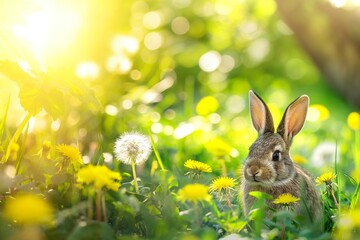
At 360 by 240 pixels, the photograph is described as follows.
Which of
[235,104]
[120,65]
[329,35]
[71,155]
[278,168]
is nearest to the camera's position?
[71,155]

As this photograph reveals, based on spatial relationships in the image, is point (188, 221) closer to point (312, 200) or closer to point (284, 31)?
point (312, 200)

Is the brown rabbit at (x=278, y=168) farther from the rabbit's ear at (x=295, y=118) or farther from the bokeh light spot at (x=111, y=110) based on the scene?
the bokeh light spot at (x=111, y=110)

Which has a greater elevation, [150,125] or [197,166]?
[150,125]

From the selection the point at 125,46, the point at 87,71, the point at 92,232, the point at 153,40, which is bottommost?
the point at 92,232

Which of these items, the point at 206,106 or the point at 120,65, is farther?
the point at 206,106

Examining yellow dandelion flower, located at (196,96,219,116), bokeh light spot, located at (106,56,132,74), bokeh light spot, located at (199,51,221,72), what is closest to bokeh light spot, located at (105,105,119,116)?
bokeh light spot, located at (106,56,132,74)

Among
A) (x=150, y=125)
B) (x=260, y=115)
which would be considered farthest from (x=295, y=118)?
(x=150, y=125)

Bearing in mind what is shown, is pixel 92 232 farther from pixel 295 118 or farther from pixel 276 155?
pixel 295 118
